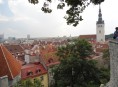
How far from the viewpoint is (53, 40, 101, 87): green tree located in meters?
25.0

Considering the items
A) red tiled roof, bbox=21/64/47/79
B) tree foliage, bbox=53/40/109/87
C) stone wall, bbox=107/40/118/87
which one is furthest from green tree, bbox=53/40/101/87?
stone wall, bbox=107/40/118/87

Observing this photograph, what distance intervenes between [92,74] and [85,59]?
164 centimetres

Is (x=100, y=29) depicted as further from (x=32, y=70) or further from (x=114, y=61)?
(x=114, y=61)

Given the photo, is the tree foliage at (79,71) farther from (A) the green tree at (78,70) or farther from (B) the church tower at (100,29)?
(B) the church tower at (100,29)

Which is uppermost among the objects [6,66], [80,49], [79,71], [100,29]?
[100,29]

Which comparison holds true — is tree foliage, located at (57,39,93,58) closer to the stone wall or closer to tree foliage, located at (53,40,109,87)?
tree foliage, located at (53,40,109,87)

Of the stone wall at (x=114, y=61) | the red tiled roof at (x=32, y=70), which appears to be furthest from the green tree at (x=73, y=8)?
the red tiled roof at (x=32, y=70)

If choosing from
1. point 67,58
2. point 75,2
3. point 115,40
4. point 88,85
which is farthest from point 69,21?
point 67,58

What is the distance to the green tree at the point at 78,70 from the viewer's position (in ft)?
82.0

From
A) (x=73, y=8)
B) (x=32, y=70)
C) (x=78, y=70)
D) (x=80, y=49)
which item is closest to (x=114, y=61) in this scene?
(x=73, y=8)

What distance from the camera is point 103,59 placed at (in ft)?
158

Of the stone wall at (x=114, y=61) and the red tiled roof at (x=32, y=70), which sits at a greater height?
the stone wall at (x=114, y=61)

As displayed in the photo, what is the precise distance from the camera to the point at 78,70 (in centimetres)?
2555

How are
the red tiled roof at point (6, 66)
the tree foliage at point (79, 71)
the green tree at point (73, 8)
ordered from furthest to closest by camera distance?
the tree foliage at point (79, 71), the red tiled roof at point (6, 66), the green tree at point (73, 8)
